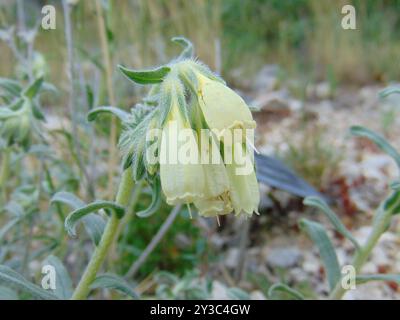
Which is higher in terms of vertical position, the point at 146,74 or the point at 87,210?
the point at 146,74

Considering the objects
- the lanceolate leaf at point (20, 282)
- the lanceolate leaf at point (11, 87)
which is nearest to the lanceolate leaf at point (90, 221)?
the lanceolate leaf at point (20, 282)

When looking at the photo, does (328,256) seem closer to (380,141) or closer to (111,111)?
(380,141)

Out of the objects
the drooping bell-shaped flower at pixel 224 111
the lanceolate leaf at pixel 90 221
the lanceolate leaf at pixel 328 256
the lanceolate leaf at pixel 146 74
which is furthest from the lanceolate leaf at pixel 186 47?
the lanceolate leaf at pixel 328 256

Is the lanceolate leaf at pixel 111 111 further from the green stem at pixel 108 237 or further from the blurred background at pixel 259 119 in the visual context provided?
the blurred background at pixel 259 119

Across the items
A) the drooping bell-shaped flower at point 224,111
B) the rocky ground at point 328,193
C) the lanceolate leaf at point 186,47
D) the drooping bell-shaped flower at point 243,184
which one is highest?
the lanceolate leaf at point 186,47

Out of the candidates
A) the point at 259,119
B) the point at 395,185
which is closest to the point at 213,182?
the point at 395,185

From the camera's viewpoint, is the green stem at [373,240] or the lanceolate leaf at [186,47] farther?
the green stem at [373,240]

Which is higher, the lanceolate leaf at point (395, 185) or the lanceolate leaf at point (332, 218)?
the lanceolate leaf at point (395, 185)

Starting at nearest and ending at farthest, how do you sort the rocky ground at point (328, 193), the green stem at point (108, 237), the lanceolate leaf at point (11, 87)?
the green stem at point (108, 237)
the lanceolate leaf at point (11, 87)
the rocky ground at point (328, 193)

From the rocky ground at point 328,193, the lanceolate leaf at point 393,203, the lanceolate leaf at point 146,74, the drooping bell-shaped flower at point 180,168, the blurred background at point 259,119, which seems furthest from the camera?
the rocky ground at point 328,193
